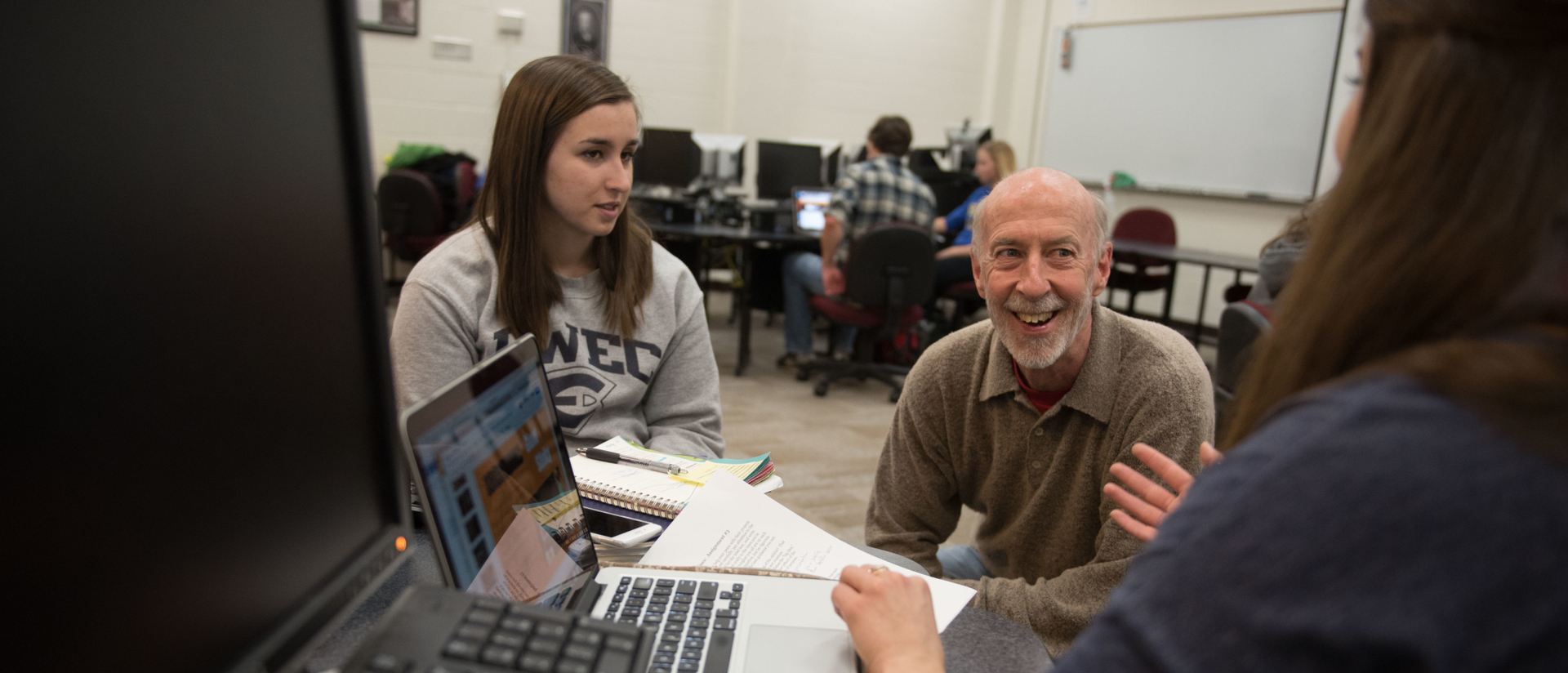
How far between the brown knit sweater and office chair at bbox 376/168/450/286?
13.9 ft

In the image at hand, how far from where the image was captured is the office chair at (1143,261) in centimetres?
553

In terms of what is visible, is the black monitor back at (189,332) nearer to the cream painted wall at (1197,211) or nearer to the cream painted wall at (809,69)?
the cream painted wall at (809,69)

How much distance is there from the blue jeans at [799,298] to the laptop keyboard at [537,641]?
424 cm

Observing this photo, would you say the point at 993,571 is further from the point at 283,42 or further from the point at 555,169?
the point at 283,42

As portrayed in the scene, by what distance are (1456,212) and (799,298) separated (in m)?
4.47

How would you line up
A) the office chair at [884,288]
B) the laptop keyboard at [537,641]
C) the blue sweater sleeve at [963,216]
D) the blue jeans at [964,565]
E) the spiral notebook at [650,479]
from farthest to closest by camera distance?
1. the blue sweater sleeve at [963,216]
2. the office chair at [884,288]
3. the blue jeans at [964,565]
4. the spiral notebook at [650,479]
5. the laptop keyboard at [537,641]

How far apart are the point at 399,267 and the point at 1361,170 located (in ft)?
Answer: 20.7

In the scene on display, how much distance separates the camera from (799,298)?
494 centimetres

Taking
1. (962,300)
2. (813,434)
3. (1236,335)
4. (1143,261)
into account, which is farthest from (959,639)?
(1143,261)

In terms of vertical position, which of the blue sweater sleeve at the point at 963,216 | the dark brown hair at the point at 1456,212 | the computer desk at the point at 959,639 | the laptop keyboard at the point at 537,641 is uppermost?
the dark brown hair at the point at 1456,212

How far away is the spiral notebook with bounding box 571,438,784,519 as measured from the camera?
1.09 metres

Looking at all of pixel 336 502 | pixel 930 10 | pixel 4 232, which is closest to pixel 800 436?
pixel 336 502

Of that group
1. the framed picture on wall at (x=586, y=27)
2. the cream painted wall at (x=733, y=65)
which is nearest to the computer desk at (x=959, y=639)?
the cream painted wall at (x=733, y=65)

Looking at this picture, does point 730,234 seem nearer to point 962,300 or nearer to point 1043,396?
point 962,300
